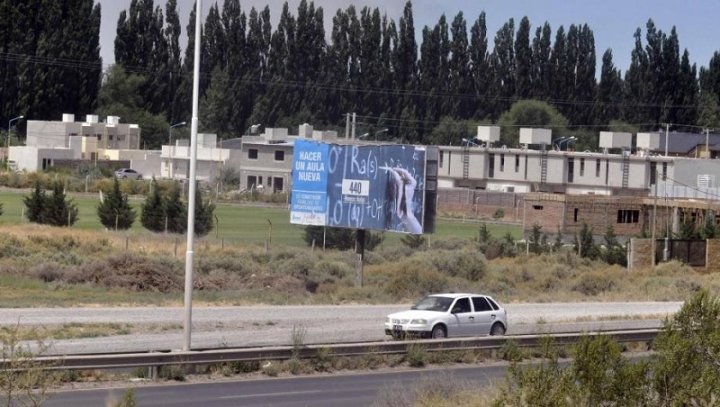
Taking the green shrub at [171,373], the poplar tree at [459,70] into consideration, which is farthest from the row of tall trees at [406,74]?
the green shrub at [171,373]

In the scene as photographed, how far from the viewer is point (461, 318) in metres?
33.2

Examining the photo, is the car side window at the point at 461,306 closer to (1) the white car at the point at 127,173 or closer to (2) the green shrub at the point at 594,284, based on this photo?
(2) the green shrub at the point at 594,284

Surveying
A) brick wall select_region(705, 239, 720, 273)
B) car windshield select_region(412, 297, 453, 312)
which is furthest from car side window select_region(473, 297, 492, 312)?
brick wall select_region(705, 239, 720, 273)

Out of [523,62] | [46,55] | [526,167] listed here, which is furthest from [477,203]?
[46,55]

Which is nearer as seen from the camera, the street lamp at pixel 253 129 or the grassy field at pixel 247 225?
the grassy field at pixel 247 225

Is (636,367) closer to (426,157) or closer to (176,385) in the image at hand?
(176,385)

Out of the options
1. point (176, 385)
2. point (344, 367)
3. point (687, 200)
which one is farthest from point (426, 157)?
point (687, 200)

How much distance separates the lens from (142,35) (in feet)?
439

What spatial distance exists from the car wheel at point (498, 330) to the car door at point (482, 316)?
0.64ft

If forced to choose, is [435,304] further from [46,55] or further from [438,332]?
[46,55]

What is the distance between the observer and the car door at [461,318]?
3300cm

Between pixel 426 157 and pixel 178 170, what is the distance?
77.0m

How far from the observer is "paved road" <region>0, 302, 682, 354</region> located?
31188 millimetres

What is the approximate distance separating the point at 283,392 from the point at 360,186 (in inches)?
1048
